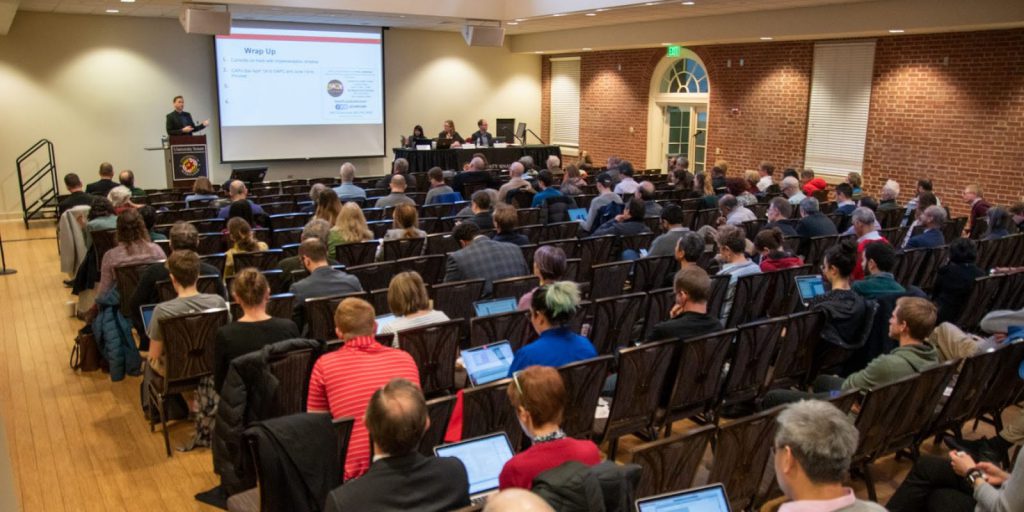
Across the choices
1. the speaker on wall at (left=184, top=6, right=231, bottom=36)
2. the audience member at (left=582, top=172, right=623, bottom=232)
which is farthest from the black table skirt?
the audience member at (left=582, top=172, right=623, bottom=232)

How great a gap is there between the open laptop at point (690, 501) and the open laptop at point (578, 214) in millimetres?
6987

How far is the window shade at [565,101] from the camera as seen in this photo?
19438 millimetres

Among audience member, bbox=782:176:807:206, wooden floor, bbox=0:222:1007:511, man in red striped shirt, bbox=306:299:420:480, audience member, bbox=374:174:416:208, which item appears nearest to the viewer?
man in red striped shirt, bbox=306:299:420:480

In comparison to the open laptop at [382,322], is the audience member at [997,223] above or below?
above

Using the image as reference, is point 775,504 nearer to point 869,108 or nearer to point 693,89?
point 869,108

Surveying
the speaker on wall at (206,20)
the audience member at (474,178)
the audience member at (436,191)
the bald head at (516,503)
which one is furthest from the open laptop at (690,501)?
A: the speaker on wall at (206,20)

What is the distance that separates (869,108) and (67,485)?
12.6m

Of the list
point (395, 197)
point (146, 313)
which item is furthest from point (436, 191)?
point (146, 313)

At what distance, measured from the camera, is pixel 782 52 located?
46.6ft

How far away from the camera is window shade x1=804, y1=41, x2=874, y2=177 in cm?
1297

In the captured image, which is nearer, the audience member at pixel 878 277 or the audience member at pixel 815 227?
the audience member at pixel 878 277

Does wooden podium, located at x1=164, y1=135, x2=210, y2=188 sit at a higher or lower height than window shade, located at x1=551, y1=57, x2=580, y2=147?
lower

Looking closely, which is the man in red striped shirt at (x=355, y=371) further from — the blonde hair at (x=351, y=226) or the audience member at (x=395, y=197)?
the audience member at (x=395, y=197)

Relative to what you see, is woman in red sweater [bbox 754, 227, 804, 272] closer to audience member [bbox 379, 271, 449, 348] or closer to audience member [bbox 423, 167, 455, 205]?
audience member [bbox 379, 271, 449, 348]
